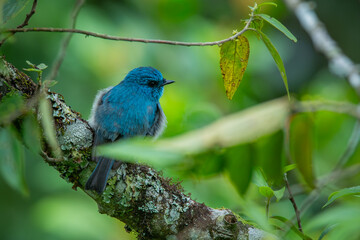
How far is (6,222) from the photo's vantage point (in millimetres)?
6242

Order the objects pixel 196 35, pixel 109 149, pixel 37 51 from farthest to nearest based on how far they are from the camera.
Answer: pixel 37 51 < pixel 196 35 < pixel 109 149

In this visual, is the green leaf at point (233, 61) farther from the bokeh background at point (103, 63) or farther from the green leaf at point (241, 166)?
the bokeh background at point (103, 63)

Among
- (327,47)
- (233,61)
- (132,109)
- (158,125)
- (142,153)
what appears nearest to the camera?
(142,153)

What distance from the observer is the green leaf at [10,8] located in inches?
57.6

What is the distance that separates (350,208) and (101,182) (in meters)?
1.32

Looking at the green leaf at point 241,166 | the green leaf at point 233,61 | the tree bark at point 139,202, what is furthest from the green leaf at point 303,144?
the tree bark at point 139,202

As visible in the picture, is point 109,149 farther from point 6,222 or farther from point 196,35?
point 6,222

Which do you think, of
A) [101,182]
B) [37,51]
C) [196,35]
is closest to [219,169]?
[101,182]

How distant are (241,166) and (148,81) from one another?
215 centimetres

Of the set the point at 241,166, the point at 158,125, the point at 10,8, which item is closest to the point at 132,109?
the point at 158,125

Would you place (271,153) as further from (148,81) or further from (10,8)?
(148,81)

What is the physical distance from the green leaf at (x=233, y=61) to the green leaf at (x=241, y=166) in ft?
1.15

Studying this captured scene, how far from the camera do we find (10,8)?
1500 mm

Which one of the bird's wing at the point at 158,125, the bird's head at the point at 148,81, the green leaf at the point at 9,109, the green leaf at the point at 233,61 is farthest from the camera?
the bird's head at the point at 148,81
